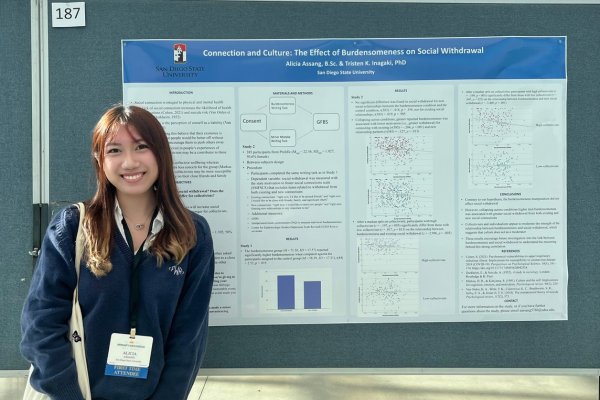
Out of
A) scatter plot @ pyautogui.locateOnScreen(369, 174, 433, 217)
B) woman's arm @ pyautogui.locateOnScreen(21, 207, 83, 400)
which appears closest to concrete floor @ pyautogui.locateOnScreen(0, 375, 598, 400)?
scatter plot @ pyautogui.locateOnScreen(369, 174, 433, 217)

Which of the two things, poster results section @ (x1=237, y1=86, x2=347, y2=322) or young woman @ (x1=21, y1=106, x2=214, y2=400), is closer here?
young woman @ (x1=21, y1=106, x2=214, y2=400)

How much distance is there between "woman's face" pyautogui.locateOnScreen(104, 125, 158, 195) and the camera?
1.40 metres

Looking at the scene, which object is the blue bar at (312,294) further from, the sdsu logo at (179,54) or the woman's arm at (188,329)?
the sdsu logo at (179,54)

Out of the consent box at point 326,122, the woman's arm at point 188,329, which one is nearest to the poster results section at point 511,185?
the consent box at point 326,122

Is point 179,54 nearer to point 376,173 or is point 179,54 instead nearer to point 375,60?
point 375,60

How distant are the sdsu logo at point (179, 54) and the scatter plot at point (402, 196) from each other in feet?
2.78

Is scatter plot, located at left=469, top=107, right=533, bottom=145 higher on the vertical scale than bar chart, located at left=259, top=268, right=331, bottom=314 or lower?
higher

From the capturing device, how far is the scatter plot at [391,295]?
1.89 metres

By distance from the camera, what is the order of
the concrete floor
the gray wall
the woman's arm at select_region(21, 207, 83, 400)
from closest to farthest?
the woman's arm at select_region(21, 207, 83, 400) < the gray wall < the concrete floor

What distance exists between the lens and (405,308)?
1.90 m

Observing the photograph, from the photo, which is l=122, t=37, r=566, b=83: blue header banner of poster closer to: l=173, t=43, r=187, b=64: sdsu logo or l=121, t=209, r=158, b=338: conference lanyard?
l=173, t=43, r=187, b=64: sdsu logo

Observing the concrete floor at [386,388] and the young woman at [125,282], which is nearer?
the young woman at [125,282]

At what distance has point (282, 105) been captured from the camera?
1865 mm

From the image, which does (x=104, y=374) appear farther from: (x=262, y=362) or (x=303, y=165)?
(x=303, y=165)
